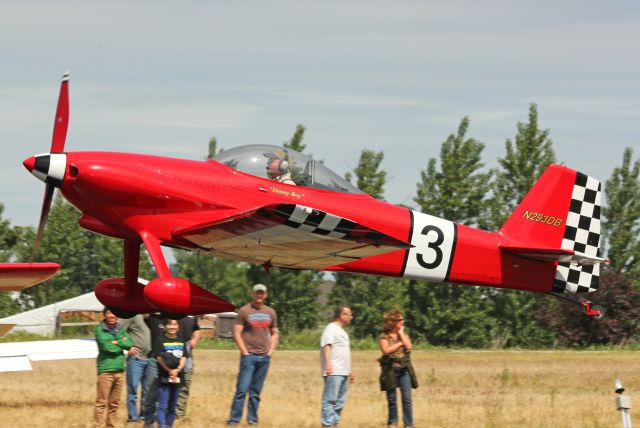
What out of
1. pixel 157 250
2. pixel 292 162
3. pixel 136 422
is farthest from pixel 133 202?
pixel 136 422

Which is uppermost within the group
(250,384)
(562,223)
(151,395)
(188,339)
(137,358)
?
(562,223)

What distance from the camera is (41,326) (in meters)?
38.2

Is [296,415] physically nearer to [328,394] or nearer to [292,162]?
[328,394]

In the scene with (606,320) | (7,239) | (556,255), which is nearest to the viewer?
(556,255)

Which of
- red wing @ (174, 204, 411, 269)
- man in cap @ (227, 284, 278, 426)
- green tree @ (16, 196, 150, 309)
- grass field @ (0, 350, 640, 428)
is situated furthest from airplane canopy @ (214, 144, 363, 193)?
green tree @ (16, 196, 150, 309)

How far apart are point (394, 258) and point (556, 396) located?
138 inches

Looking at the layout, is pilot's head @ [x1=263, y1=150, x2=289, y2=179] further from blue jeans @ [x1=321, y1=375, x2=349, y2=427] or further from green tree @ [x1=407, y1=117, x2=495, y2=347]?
green tree @ [x1=407, y1=117, x2=495, y2=347]

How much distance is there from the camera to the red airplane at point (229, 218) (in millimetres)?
9969

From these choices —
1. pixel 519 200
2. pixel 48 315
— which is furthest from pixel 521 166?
pixel 48 315

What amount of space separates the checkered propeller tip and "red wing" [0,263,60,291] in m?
7.07

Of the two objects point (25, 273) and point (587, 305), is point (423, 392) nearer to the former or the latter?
point (587, 305)

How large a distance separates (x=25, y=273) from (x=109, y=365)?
2.02m

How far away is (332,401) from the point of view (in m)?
11.0

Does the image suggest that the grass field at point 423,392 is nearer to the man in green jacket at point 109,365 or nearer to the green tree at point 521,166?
the man in green jacket at point 109,365
